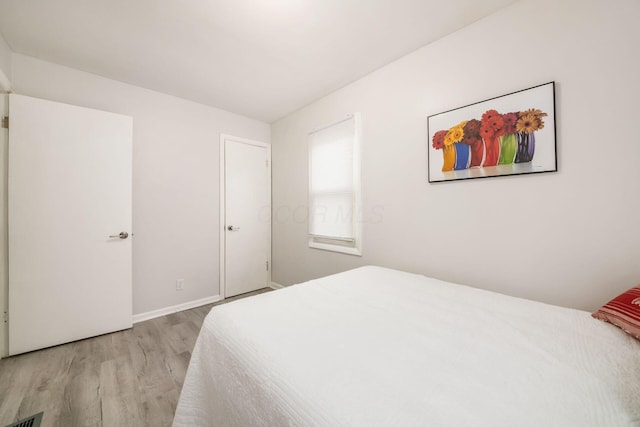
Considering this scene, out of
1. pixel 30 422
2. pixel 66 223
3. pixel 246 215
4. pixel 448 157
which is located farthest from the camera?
pixel 246 215

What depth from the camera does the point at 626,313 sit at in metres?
0.95

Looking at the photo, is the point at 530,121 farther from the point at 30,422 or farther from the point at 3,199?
the point at 3,199

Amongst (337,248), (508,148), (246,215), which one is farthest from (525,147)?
(246,215)

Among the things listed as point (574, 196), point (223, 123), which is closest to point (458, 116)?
point (574, 196)

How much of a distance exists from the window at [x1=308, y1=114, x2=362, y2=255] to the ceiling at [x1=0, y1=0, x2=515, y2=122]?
0.56m

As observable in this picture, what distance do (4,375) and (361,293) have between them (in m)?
2.53

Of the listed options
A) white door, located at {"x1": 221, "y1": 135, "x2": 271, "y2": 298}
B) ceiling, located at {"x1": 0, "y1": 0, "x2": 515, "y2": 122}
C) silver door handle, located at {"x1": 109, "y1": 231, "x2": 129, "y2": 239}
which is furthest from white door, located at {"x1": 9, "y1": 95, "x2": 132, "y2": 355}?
white door, located at {"x1": 221, "y1": 135, "x2": 271, "y2": 298}

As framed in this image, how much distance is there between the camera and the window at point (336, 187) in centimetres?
242

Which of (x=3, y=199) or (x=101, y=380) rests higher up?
(x=3, y=199)

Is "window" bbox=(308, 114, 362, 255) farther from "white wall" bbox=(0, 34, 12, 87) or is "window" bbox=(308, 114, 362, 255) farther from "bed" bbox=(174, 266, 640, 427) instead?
"white wall" bbox=(0, 34, 12, 87)

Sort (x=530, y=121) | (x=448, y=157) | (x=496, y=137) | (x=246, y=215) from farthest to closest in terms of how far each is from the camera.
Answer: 1. (x=246, y=215)
2. (x=448, y=157)
3. (x=496, y=137)
4. (x=530, y=121)

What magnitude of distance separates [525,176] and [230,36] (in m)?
2.29

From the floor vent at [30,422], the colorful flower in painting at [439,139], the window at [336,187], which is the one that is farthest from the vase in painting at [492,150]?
the floor vent at [30,422]

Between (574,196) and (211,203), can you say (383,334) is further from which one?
(211,203)
